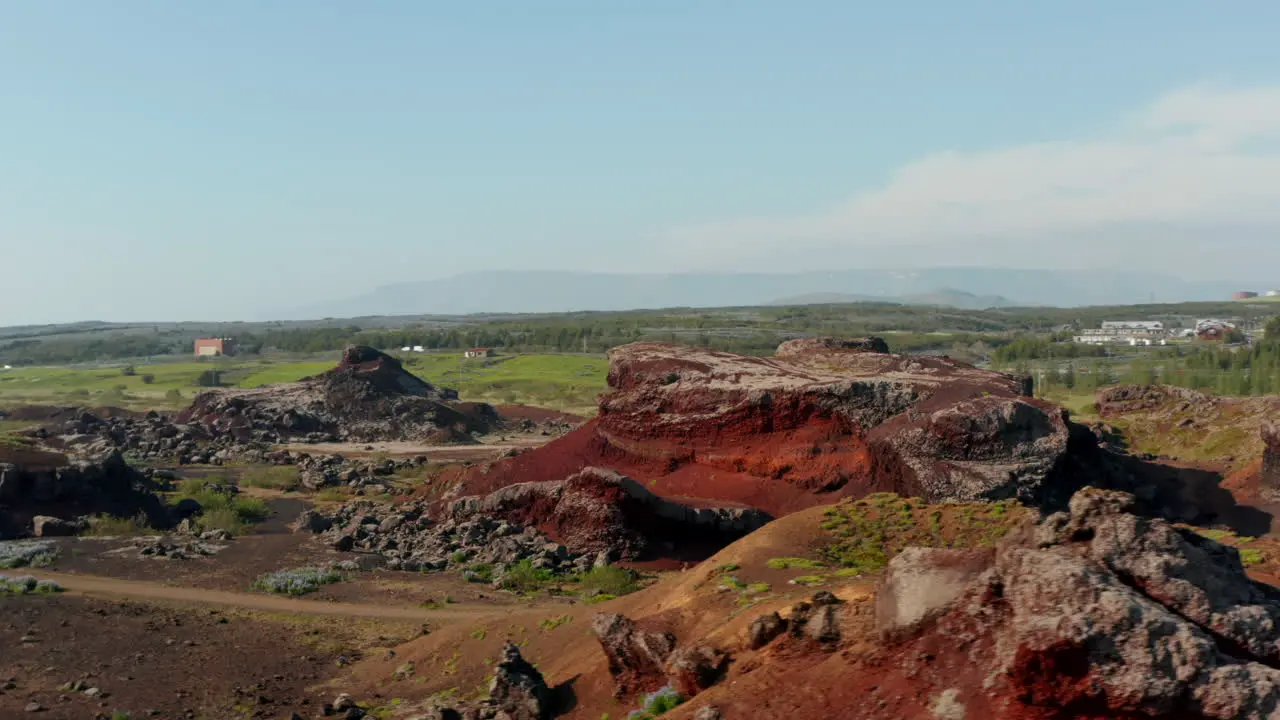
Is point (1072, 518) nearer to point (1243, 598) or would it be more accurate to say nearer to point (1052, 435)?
point (1243, 598)

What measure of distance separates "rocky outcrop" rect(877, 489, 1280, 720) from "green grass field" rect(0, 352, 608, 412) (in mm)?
66688

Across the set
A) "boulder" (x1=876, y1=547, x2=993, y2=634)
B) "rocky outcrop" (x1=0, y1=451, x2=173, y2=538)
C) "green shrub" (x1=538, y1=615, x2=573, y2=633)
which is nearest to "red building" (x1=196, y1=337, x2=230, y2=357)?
"rocky outcrop" (x1=0, y1=451, x2=173, y2=538)

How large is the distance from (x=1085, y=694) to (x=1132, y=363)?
95.3 metres

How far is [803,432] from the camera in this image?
3009 centimetres

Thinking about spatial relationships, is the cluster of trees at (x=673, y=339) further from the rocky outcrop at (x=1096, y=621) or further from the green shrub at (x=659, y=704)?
the rocky outcrop at (x=1096, y=621)

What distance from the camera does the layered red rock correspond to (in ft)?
87.8

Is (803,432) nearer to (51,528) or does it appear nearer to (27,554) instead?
(27,554)

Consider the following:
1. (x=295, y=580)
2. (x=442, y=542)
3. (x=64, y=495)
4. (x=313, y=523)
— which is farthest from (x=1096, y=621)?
(x=64, y=495)

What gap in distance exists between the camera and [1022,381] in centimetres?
3544

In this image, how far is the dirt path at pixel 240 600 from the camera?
72.1 ft

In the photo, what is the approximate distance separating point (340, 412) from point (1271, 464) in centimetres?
4628

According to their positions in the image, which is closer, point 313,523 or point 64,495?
point 313,523

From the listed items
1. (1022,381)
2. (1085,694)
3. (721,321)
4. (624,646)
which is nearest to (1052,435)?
(1022,381)

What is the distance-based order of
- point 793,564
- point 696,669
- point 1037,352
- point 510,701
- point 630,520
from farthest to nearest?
point 1037,352 → point 630,520 → point 793,564 → point 510,701 → point 696,669
